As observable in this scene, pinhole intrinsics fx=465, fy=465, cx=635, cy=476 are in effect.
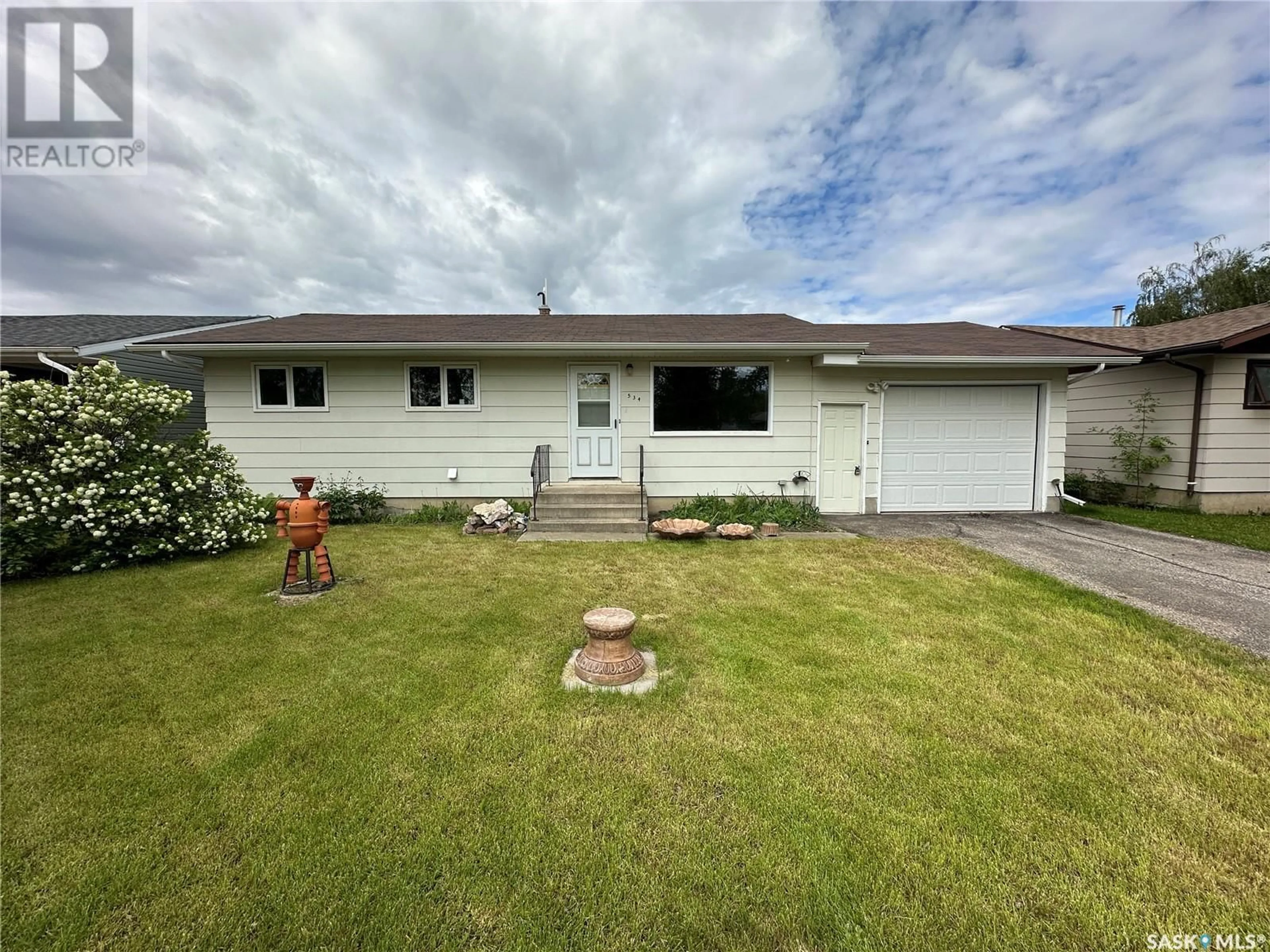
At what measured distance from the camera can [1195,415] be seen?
A: 26.4ft

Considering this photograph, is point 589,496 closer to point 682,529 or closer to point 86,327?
point 682,529

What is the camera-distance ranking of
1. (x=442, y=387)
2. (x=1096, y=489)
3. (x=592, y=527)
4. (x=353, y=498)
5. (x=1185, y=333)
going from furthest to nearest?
(x=1096, y=489) → (x=1185, y=333) → (x=442, y=387) → (x=353, y=498) → (x=592, y=527)

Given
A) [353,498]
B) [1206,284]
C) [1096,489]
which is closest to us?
[353,498]

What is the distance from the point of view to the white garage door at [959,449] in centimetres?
820

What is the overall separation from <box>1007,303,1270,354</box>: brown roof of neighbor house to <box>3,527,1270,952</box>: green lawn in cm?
733

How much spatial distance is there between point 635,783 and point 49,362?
12.3 m

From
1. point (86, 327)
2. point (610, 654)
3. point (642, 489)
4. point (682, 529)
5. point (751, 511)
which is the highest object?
point (86, 327)

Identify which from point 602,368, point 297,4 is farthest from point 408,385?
point 297,4

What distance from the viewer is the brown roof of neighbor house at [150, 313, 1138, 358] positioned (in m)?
7.50

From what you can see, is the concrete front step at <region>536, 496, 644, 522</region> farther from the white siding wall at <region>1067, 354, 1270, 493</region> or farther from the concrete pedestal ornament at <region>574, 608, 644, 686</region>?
the white siding wall at <region>1067, 354, 1270, 493</region>

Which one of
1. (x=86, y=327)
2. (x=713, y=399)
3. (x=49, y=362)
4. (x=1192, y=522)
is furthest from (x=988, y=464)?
(x=86, y=327)

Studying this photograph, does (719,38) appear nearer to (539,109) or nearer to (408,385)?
(539,109)

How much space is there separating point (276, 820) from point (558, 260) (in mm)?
15045

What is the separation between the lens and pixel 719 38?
23.6ft
